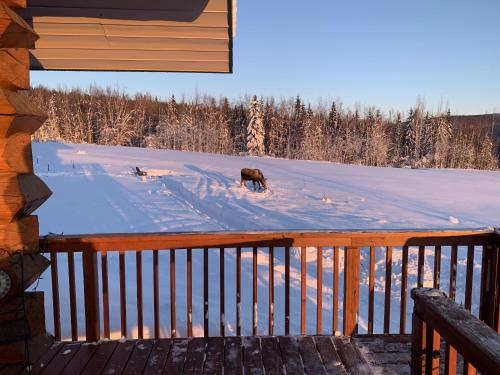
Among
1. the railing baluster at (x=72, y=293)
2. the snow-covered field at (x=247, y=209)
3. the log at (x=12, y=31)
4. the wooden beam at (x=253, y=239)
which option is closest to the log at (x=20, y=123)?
the log at (x=12, y=31)

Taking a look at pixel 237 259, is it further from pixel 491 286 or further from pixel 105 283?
pixel 491 286

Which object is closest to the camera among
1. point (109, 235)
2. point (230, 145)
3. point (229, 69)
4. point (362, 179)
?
point (109, 235)

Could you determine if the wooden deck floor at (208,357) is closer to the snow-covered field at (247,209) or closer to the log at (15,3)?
the snow-covered field at (247,209)

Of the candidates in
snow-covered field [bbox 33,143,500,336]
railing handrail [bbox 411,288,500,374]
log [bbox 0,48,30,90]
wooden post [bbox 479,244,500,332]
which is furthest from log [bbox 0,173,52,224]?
wooden post [bbox 479,244,500,332]

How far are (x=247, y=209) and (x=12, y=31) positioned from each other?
10184 millimetres

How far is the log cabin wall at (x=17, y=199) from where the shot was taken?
217 centimetres

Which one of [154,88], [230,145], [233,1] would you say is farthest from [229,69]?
[154,88]

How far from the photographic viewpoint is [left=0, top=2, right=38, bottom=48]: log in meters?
2.10

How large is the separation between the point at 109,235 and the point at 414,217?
9.58m

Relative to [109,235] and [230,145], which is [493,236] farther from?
[230,145]

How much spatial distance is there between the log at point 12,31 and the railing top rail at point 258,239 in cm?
136

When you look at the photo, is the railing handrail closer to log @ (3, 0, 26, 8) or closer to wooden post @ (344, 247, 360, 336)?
wooden post @ (344, 247, 360, 336)

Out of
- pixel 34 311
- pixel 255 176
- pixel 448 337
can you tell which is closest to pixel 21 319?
pixel 34 311

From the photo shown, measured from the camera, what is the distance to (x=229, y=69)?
3451mm
